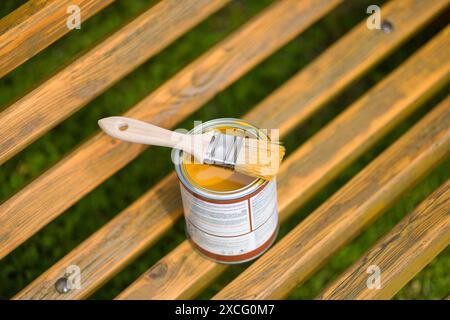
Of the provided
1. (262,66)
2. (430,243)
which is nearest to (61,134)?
(262,66)

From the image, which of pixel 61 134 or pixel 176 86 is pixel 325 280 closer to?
pixel 176 86

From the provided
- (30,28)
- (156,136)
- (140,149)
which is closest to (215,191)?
(156,136)

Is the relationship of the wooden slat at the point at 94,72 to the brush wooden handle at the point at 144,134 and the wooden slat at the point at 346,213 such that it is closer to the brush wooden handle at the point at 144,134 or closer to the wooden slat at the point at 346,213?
the brush wooden handle at the point at 144,134

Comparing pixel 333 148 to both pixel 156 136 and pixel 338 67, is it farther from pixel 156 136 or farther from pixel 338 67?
pixel 156 136

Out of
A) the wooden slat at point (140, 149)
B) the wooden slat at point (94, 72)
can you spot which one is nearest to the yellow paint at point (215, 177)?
the wooden slat at point (140, 149)

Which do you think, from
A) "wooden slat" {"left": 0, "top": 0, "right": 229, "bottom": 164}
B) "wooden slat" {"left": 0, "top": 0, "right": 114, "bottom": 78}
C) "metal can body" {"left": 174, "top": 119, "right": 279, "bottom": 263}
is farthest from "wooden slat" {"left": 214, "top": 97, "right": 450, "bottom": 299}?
"wooden slat" {"left": 0, "top": 0, "right": 114, "bottom": 78}

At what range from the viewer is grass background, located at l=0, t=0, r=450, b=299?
5.66 feet

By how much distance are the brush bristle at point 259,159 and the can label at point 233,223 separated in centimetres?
4

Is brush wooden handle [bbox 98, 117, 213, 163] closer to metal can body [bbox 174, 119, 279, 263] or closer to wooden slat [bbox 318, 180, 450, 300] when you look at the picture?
metal can body [bbox 174, 119, 279, 263]

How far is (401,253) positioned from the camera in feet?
4.62

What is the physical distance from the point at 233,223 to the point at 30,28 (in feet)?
2.07

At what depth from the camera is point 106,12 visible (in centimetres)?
204

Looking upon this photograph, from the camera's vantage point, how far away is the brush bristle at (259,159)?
1.22 metres

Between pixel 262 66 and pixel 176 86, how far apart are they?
0.47m
